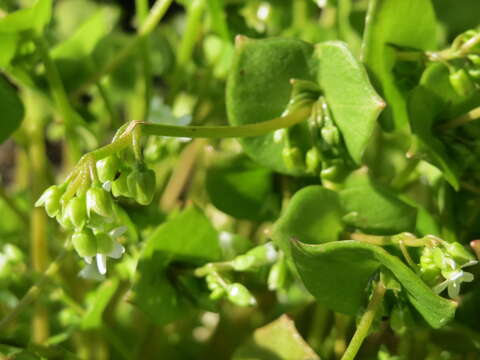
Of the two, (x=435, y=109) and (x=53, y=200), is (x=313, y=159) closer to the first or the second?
(x=435, y=109)

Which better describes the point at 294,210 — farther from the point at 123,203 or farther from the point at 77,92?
the point at 77,92

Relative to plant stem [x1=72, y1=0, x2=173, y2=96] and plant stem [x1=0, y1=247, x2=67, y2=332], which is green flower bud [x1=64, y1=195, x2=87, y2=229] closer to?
plant stem [x1=0, y1=247, x2=67, y2=332]

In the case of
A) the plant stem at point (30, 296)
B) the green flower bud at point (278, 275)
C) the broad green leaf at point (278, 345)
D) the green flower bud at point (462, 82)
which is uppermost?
the green flower bud at point (462, 82)

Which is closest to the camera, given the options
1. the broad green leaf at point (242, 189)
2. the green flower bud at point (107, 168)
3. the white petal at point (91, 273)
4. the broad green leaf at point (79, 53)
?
the green flower bud at point (107, 168)

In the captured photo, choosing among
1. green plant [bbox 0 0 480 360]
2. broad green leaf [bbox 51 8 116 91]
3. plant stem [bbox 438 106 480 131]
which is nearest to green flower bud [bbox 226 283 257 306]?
green plant [bbox 0 0 480 360]

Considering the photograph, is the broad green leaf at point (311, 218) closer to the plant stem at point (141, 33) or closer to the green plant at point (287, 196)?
the green plant at point (287, 196)

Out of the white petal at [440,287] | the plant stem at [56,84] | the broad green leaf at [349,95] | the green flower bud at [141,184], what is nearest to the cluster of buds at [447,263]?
the white petal at [440,287]
